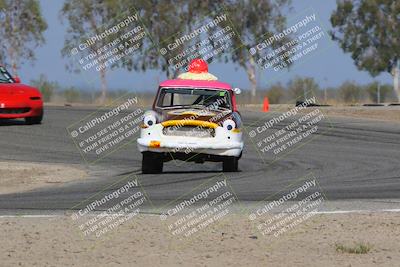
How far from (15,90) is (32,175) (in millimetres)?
8603

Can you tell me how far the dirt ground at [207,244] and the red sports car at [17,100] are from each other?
14502mm

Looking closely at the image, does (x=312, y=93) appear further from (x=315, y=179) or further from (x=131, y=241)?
(x=131, y=241)

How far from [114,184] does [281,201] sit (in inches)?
138

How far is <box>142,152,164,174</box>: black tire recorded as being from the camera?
16344 mm

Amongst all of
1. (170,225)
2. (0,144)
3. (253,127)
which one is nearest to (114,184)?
(170,225)

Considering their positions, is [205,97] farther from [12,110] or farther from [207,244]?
[12,110]

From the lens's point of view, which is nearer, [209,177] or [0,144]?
[209,177]

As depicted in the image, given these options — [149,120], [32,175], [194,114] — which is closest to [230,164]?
[194,114]

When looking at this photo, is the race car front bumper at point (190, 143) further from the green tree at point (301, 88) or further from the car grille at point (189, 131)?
the green tree at point (301, 88)

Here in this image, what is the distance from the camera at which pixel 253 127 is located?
28406 millimetres

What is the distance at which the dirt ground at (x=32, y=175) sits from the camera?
51.4ft

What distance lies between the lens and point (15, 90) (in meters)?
25.4

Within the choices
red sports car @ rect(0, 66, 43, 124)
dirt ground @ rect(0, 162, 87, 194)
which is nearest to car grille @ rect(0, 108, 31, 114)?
red sports car @ rect(0, 66, 43, 124)

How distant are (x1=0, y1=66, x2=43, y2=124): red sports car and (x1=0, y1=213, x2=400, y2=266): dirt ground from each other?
571 inches
